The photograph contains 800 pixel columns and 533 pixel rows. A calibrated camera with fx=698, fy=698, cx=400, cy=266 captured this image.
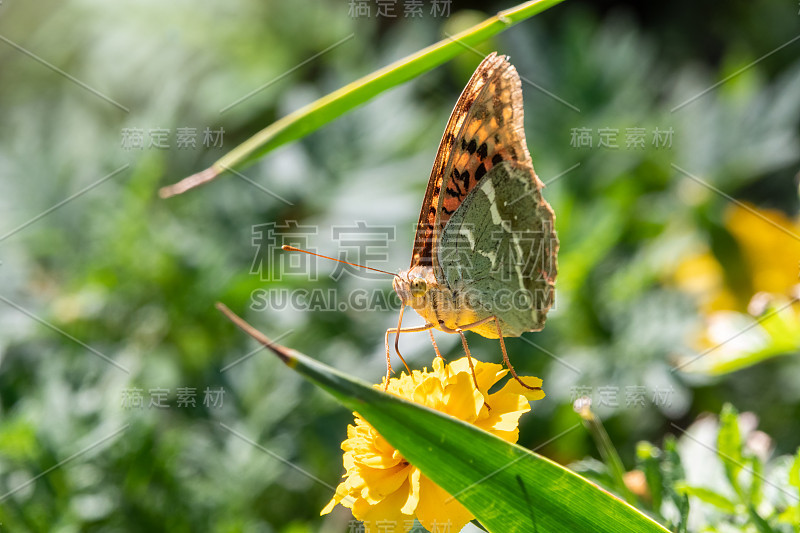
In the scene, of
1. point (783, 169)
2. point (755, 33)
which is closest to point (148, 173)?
point (783, 169)

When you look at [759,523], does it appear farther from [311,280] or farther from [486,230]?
[311,280]

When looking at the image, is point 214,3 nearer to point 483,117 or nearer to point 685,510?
point 483,117

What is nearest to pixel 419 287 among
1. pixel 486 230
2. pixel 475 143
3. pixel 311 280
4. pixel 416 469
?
pixel 486 230

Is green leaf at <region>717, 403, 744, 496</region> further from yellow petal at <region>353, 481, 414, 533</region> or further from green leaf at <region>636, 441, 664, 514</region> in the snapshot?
yellow petal at <region>353, 481, 414, 533</region>

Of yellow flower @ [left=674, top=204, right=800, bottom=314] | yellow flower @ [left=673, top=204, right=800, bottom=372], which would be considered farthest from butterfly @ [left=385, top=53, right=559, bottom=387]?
yellow flower @ [left=674, top=204, right=800, bottom=314]

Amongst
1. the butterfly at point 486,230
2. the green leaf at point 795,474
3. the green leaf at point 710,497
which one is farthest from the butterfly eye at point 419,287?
the green leaf at point 795,474
